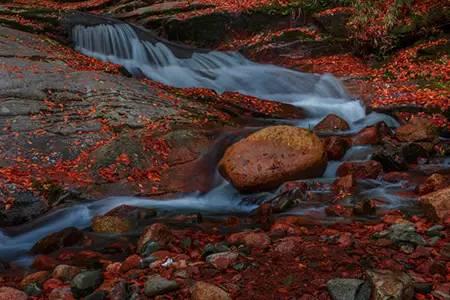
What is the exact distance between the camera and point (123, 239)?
20.8 feet

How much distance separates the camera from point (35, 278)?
4.98 metres

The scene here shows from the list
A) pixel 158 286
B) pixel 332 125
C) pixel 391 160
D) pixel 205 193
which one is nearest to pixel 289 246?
pixel 158 286

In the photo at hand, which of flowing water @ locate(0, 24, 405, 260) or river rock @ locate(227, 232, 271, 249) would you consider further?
flowing water @ locate(0, 24, 405, 260)

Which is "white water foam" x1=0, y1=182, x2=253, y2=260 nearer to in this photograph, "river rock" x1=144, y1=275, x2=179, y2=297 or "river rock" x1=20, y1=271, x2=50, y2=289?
"river rock" x1=20, y1=271, x2=50, y2=289

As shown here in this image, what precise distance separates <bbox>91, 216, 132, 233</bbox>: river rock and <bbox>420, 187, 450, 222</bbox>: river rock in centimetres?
428

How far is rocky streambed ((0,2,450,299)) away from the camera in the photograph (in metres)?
4.47

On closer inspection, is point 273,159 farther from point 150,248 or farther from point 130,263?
point 130,263

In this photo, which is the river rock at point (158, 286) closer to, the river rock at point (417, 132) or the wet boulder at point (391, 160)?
the wet boulder at point (391, 160)

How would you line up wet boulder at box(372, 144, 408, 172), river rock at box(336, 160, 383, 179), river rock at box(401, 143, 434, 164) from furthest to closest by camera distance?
river rock at box(401, 143, 434, 164) → wet boulder at box(372, 144, 408, 172) → river rock at box(336, 160, 383, 179)

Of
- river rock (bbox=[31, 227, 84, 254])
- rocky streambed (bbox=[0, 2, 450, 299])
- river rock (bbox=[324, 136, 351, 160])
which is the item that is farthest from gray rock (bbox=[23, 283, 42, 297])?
river rock (bbox=[324, 136, 351, 160])

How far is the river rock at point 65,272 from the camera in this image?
4.92m

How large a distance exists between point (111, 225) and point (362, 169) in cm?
486

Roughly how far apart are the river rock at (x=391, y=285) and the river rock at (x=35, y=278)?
3.51 m

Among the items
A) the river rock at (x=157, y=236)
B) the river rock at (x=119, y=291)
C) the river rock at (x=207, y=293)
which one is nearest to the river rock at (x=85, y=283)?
the river rock at (x=119, y=291)
